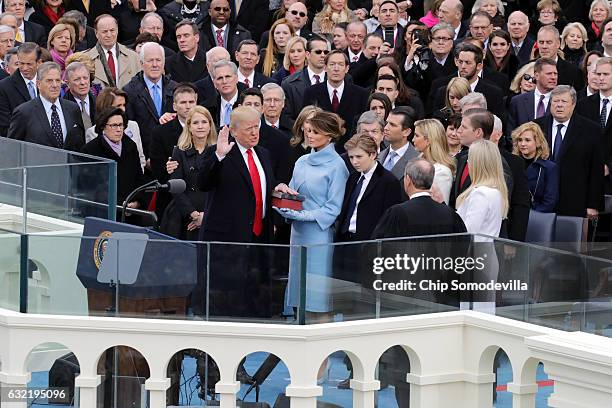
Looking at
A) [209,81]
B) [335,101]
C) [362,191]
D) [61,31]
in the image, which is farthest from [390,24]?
[362,191]

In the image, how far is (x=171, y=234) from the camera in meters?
14.2

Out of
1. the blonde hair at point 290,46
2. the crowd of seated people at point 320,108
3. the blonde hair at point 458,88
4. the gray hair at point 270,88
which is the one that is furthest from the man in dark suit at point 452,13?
the gray hair at point 270,88

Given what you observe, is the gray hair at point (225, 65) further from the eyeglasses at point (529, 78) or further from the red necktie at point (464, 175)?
the red necktie at point (464, 175)

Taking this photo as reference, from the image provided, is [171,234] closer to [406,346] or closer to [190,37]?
[406,346]

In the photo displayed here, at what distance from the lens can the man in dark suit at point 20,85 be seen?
16.2 metres

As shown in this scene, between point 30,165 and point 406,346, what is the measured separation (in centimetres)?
418

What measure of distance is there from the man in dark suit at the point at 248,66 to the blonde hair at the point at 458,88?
Result: 2.27 meters

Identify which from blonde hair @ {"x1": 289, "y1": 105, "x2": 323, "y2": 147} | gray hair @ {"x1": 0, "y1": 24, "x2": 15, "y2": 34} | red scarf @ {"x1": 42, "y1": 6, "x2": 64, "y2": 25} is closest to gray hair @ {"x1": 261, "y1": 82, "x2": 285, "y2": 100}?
blonde hair @ {"x1": 289, "y1": 105, "x2": 323, "y2": 147}

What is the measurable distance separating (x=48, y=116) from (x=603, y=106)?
204 inches

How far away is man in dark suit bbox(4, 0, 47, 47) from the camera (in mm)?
18641

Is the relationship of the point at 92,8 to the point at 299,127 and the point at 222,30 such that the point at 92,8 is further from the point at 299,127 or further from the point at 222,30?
the point at 299,127

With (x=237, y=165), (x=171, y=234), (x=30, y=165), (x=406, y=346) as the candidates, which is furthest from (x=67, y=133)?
(x=406, y=346)

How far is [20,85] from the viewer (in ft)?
53.3

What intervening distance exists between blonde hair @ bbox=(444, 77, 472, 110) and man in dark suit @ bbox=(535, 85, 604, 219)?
770 mm
